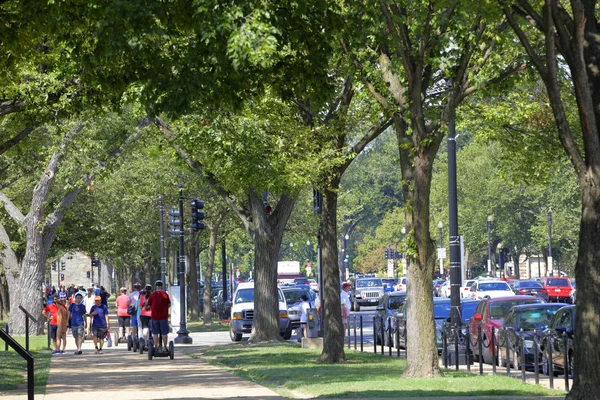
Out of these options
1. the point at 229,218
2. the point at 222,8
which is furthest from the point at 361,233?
the point at 222,8

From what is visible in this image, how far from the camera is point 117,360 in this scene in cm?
2661

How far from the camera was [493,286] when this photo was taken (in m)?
54.9

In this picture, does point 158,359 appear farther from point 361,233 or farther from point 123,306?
point 361,233

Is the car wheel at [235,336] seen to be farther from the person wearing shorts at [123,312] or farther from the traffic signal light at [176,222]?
the traffic signal light at [176,222]

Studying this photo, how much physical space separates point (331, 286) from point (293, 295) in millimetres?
17818

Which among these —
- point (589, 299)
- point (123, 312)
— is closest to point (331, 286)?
point (123, 312)

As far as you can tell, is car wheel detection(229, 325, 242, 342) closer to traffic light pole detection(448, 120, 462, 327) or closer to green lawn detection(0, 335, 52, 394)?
green lawn detection(0, 335, 52, 394)

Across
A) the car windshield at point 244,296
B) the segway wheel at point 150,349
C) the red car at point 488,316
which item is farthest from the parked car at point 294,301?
the segway wheel at point 150,349

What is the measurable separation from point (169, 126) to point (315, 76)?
16.4 m

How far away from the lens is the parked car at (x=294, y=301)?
40281 mm

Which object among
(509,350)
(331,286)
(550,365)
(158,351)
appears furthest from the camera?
(158,351)

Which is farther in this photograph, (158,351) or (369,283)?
(369,283)

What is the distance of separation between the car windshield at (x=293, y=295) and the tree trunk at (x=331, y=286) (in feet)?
54.6

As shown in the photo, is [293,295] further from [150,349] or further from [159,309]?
[159,309]
